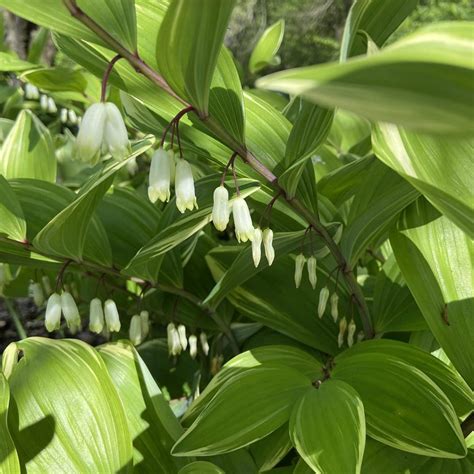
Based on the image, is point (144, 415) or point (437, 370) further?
point (144, 415)

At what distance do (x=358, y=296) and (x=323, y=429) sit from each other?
0.37 meters

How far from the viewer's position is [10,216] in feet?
3.72

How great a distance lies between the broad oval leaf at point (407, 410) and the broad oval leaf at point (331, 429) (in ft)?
0.21

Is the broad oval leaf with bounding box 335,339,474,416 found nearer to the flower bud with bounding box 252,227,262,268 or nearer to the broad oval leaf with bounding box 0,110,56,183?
the flower bud with bounding box 252,227,262,268

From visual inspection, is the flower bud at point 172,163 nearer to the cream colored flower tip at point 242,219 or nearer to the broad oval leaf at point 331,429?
the cream colored flower tip at point 242,219

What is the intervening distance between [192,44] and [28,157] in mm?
1105

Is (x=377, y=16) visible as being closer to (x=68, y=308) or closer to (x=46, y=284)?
(x=68, y=308)

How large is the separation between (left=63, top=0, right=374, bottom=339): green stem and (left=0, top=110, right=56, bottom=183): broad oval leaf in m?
0.91

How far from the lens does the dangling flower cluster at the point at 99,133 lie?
811mm

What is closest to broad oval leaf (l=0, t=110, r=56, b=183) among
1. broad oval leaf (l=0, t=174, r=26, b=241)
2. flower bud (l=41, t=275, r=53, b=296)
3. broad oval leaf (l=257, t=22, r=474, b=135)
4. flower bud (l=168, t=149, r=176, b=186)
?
flower bud (l=41, t=275, r=53, b=296)

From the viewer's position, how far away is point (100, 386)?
103cm

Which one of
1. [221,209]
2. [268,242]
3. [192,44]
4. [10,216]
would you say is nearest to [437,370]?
[268,242]

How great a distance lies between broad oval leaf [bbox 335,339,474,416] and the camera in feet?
3.31

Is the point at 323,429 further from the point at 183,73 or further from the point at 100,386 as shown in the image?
the point at 183,73
